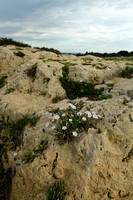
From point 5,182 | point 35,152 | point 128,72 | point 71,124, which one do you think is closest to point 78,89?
point 71,124

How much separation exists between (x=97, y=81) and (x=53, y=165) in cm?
446

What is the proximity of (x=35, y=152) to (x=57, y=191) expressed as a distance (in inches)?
40.9

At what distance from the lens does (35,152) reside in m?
3.35

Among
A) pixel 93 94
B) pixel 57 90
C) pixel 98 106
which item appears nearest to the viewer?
pixel 98 106

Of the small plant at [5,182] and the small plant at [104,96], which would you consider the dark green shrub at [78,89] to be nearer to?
the small plant at [104,96]

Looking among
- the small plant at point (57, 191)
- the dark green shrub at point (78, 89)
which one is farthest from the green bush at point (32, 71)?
the small plant at point (57, 191)

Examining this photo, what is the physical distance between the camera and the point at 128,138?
123 inches

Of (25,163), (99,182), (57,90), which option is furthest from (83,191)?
(57,90)

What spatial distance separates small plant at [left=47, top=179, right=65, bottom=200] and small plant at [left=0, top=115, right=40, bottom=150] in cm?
163

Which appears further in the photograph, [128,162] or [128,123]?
[128,123]

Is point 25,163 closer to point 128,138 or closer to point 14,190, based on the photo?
point 14,190

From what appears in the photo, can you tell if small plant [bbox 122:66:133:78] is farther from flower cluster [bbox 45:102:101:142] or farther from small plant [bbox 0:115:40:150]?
small plant [bbox 0:115:40:150]

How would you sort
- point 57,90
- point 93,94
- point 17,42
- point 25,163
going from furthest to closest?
point 17,42
point 57,90
point 93,94
point 25,163

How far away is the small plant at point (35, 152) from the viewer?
327 centimetres
